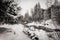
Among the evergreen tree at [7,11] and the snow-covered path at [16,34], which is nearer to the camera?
the snow-covered path at [16,34]

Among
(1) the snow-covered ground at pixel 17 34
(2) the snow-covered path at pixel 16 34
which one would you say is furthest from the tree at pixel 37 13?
(2) the snow-covered path at pixel 16 34

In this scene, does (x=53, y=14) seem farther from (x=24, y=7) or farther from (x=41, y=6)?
(x=24, y=7)

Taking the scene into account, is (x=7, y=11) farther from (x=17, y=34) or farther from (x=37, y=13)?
(x=37, y=13)

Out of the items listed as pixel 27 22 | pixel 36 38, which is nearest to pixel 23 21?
pixel 27 22

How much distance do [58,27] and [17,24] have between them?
107cm

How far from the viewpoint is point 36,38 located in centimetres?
195

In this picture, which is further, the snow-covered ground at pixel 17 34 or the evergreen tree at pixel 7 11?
the evergreen tree at pixel 7 11

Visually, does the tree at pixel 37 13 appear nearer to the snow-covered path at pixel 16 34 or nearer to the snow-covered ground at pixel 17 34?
the snow-covered ground at pixel 17 34

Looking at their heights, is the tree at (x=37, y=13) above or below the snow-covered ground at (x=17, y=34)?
above

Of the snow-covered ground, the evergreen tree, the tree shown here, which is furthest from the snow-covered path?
the tree

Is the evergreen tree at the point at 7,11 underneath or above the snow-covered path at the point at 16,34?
above

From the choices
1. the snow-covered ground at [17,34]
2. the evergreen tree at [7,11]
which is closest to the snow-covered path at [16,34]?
the snow-covered ground at [17,34]

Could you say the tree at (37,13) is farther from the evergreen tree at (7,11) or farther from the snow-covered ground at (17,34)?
the evergreen tree at (7,11)

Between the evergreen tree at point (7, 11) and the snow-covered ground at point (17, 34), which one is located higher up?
the evergreen tree at point (7, 11)
